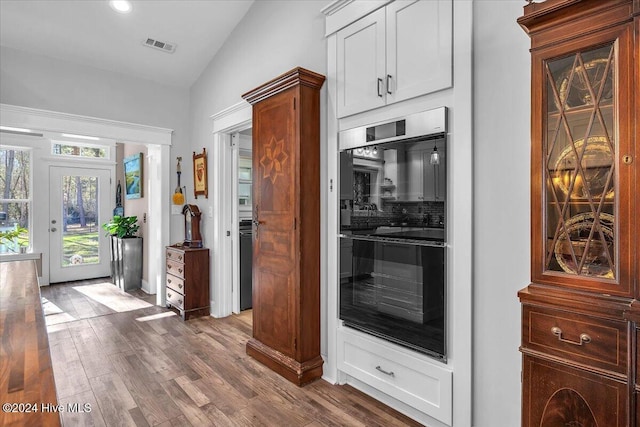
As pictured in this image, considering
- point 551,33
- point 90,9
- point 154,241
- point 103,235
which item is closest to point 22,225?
point 103,235

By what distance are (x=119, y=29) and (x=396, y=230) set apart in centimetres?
354

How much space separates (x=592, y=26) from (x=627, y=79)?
0.24 metres

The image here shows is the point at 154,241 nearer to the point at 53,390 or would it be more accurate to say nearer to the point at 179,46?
the point at 179,46

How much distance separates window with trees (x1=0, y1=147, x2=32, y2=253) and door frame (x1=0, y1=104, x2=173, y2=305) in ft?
0.43

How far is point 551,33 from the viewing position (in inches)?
52.4

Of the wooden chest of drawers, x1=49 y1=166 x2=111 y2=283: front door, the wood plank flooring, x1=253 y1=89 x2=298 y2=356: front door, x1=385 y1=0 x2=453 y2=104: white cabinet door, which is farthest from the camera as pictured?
x1=49 y1=166 x2=111 y2=283: front door

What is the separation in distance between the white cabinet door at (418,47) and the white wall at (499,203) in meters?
0.16

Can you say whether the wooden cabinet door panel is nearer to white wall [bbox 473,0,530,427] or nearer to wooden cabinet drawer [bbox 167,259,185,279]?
white wall [bbox 473,0,530,427]

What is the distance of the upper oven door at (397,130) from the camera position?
6.29 feet

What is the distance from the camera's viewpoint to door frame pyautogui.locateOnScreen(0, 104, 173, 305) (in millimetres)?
3641

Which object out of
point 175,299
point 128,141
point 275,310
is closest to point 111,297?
point 175,299

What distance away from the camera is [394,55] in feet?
6.97

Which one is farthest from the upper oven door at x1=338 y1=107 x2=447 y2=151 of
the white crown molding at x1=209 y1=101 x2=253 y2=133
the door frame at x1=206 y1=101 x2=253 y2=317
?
the door frame at x1=206 y1=101 x2=253 y2=317

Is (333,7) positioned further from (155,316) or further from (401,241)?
(155,316)
